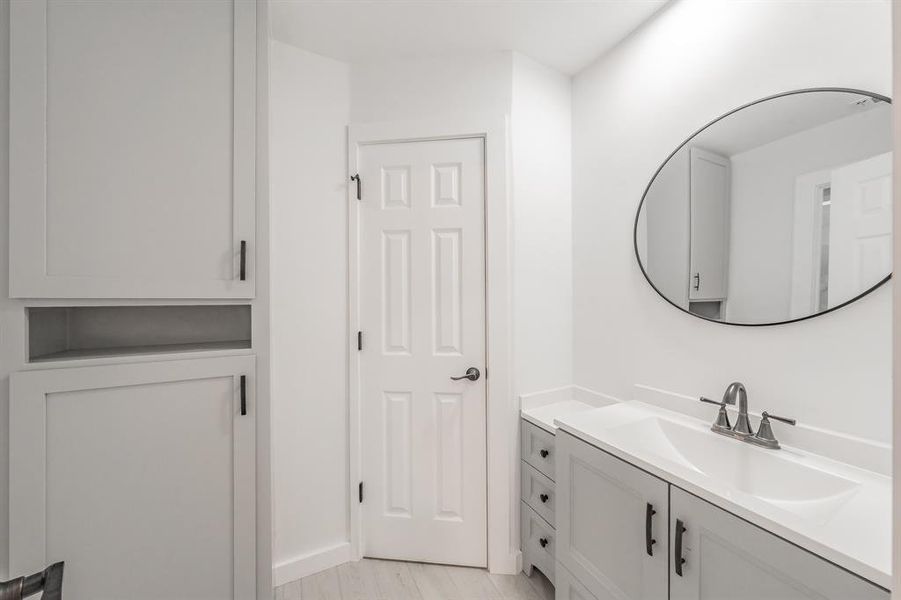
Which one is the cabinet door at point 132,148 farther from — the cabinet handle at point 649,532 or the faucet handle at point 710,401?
the faucet handle at point 710,401

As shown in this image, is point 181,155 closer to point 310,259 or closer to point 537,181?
point 310,259

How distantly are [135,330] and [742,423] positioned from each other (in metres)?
2.17

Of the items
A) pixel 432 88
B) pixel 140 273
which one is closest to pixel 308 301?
pixel 140 273

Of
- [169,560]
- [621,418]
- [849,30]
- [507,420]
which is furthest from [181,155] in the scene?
[849,30]

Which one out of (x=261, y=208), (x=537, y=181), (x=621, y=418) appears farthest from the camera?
(x=537, y=181)

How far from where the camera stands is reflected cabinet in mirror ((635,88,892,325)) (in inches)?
42.2

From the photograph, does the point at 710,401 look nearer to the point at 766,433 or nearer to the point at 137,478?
the point at 766,433

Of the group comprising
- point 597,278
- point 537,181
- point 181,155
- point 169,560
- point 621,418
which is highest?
point 537,181

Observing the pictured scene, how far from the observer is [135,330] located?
1429 mm

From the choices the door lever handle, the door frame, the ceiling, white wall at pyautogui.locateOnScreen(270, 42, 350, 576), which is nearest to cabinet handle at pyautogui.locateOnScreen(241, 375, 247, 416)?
white wall at pyautogui.locateOnScreen(270, 42, 350, 576)

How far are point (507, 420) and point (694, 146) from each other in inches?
55.1

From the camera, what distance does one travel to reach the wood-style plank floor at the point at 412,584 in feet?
5.55

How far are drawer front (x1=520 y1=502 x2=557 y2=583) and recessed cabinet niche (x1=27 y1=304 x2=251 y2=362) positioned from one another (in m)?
1.45

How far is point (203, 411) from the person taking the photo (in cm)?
120
